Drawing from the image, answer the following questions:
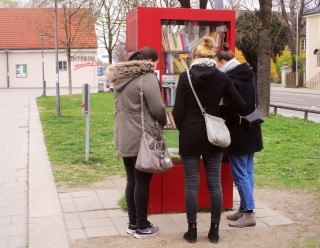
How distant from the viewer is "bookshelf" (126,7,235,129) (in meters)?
5.60

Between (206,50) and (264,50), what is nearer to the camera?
(206,50)

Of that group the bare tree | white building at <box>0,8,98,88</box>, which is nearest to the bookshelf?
the bare tree

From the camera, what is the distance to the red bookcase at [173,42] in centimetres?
561

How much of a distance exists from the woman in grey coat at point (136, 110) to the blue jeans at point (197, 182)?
1.32ft

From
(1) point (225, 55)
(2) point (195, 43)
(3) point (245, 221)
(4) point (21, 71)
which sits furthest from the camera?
(4) point (21, 71)

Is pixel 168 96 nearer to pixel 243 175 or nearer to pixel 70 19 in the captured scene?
pixel 243 175

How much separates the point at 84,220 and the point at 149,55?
6.39 ft

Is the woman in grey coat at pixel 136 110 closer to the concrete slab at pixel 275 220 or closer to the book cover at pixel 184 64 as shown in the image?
the book cover at pixel 184 64

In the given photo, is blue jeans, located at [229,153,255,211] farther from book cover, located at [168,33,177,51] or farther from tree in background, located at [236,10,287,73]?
tree in background, located at [236,10,287,73]

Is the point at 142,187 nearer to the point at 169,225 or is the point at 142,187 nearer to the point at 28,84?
the point at 169,225

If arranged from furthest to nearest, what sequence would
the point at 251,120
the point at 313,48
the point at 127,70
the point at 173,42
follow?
1. the point at 313,48
2. the point at 173,42
3. the point at 251,120
4. the point at 127,70

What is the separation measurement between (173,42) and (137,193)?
1.87 meters

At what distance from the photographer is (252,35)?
48031mm

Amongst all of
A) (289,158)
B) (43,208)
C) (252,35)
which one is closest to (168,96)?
(43,208)
